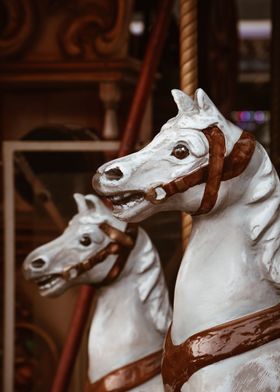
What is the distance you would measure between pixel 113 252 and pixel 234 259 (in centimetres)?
59

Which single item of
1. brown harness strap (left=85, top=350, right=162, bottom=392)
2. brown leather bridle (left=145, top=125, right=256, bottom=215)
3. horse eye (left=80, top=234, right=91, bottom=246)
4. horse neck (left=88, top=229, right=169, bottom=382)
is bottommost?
brown harness strap (left=85, top=350, right=162, bottom=392)

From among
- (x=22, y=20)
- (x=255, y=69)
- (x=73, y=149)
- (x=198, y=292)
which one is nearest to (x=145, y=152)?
(x=198, y=292)

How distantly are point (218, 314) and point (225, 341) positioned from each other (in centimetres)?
4

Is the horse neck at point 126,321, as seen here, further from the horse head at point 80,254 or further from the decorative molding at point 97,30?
the decorative molding at point 97,30

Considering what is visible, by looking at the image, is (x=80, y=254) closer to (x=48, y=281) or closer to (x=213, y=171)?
(x=48, y=281)

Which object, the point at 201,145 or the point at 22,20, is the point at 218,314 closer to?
the point at 201,145

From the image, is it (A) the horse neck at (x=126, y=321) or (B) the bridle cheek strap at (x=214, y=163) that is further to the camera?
(A) the horse neck at (x=126, y=321)

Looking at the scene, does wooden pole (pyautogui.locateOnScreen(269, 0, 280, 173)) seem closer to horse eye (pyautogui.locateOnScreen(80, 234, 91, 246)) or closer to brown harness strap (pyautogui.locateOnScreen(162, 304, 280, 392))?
horse eye (pyautogui.locateOnScreen(80, 234, 91, 246))

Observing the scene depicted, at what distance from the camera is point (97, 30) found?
11.3ft

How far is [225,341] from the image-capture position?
1658 millimetres

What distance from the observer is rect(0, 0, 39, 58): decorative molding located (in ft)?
11.3

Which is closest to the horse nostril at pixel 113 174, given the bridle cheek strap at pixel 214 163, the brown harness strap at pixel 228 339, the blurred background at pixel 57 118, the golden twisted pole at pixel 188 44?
the bridle cheek strap at pixel 214 163

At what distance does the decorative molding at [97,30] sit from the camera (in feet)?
11.2

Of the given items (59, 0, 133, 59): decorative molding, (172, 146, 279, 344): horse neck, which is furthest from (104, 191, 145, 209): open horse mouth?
(59, 0, 133, 59): decorative molding
